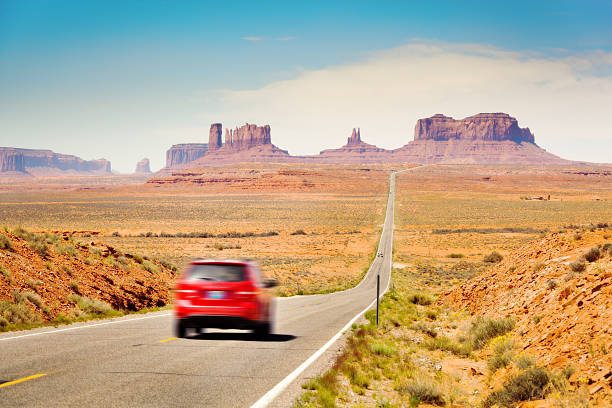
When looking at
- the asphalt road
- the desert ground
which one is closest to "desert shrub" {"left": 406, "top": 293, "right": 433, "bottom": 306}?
the desert ground

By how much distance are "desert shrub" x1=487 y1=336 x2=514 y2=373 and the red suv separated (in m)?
5.16

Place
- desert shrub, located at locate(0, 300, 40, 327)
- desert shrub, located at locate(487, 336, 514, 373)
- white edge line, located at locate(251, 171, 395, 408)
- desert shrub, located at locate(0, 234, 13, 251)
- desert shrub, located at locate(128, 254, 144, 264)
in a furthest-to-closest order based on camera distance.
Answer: desert shrub, located at locate(128, 254, 144, 264), desert shrub, located at locate(0, 234, 13, 251), desert shrub, located at locate(0, 300, 40, 327), desert shrub, located at locate(487, 336, 514, 373), white edge line, located at locate(251, 171, 395, 408)

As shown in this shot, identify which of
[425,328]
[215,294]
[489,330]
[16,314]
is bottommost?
[425,328]

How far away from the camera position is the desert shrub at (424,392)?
8562 millimetres

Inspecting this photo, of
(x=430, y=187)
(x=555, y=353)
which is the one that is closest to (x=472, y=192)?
(x=430, y=187)

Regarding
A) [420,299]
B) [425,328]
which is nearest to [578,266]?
[425,328]

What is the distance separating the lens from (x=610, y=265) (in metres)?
12.1

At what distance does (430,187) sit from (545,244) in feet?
584

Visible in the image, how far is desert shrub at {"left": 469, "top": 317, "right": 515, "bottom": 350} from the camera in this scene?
42.9ft

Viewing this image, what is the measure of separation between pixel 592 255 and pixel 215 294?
34.6 ft

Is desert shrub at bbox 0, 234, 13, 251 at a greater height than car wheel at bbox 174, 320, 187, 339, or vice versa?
desert shrub at bbox 0, 234, 13, 251

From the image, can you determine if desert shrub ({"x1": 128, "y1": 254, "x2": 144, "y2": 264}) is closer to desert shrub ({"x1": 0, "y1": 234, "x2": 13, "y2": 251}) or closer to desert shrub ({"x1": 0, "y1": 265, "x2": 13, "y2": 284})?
desert shrub ({"x1": 0, "y1": 234, "x2": 13, "y2": 251})

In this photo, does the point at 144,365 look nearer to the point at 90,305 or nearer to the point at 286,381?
the point at 286,381

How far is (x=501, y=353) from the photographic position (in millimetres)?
11234
